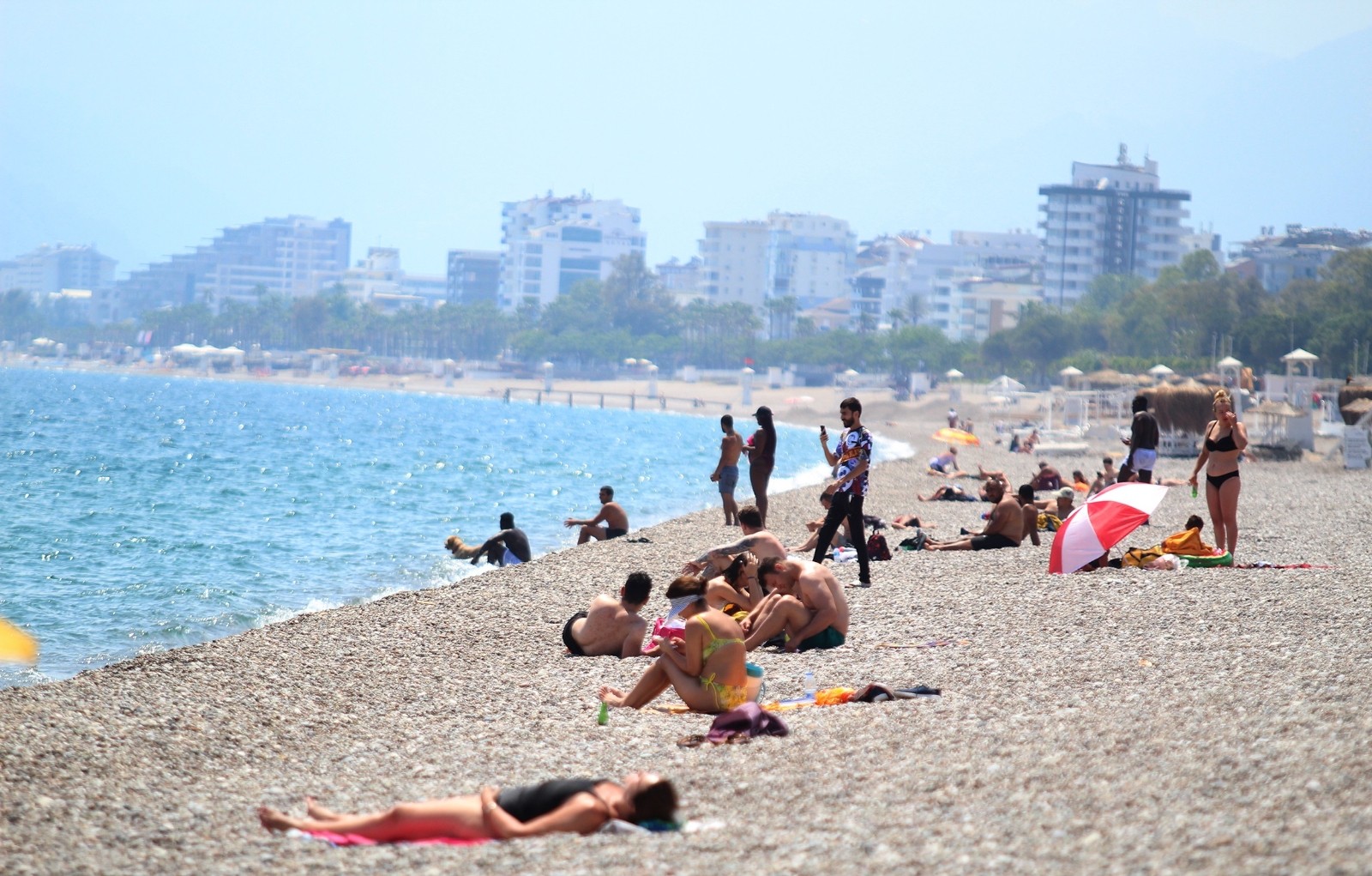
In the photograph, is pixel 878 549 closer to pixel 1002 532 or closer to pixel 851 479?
pixel 1002 532

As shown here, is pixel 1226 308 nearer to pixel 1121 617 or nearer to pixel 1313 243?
pixel 1313 243

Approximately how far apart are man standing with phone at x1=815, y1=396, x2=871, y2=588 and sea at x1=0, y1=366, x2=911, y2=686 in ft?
17.4

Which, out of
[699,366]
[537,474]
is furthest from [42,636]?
[699,366]

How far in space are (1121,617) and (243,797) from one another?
219 inches

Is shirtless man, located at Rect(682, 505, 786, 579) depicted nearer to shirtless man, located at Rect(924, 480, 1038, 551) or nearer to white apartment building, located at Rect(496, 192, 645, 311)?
shirtless man, located at Rect(924, 480, 1038, 551)

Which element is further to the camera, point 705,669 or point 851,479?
point 851,479

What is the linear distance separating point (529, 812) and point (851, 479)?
6272 mm

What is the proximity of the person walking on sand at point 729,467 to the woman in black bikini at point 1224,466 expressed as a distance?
546 cm

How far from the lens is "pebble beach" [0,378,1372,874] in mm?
4480

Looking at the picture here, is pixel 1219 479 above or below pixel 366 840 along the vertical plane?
above

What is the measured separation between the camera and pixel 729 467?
54.3 feet

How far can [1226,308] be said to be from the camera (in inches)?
3312

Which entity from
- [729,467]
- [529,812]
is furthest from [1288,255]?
[529,812]

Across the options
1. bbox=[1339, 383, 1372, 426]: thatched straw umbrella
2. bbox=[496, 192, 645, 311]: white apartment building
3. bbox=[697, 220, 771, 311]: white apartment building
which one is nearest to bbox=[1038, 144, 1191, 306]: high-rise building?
bbox=[697, 220, 771, 311]: white apartment building
